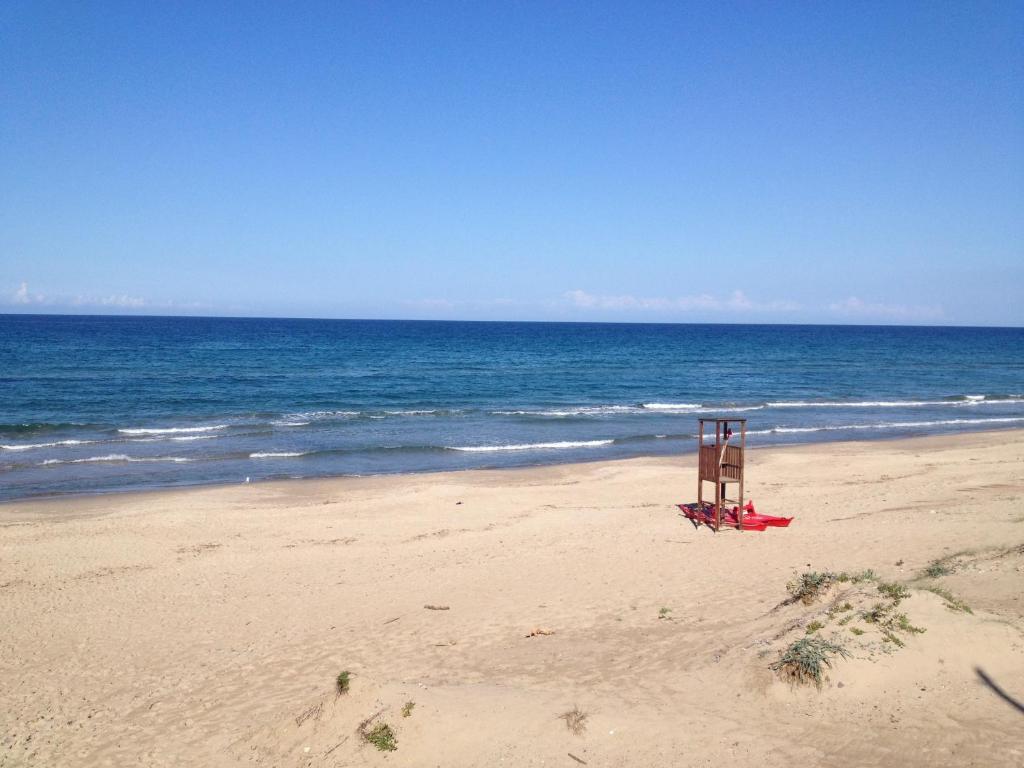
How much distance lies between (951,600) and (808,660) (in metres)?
2.47

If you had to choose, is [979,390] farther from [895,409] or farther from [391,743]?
[391,743]

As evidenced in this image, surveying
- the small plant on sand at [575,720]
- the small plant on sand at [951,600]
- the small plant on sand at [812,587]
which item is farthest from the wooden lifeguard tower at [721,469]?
the small plant on sand at [575,720]

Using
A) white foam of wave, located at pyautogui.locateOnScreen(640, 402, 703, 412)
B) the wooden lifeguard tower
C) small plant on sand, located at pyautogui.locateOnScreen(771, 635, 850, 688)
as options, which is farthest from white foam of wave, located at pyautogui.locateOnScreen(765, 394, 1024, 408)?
small plant on sand, located at pyautogui.locateOnScreen(771, 635, 850, 688)

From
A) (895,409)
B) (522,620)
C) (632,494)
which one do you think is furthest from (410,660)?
(895,409)

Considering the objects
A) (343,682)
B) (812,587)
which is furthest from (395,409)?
(343,682)

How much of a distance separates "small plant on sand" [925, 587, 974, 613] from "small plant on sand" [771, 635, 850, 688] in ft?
5.77

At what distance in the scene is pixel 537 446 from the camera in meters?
25.4

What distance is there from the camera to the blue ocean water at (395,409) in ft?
74.1

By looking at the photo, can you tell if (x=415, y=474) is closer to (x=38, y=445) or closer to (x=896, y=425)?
(x=38, y=445)

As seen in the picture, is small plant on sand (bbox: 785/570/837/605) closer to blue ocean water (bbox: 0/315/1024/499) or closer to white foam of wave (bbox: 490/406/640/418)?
blue ocean water (bbox: 0/315/1024/499)

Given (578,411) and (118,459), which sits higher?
(578,411)

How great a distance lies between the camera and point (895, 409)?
35.5 metres

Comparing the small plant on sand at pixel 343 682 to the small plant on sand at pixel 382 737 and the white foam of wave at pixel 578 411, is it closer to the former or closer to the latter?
the small plant on sand at pixel 382 737

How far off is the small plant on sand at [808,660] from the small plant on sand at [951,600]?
1.76m
